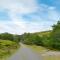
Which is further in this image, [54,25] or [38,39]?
[38,39]

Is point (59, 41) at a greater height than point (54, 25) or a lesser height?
lesser

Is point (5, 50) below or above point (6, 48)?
below

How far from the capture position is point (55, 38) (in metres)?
89.0

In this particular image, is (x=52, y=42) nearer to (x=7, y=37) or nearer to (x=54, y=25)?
(x=54, y=25)

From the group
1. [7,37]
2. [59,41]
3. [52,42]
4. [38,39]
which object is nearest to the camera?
[59,41]

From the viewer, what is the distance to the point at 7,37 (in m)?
179

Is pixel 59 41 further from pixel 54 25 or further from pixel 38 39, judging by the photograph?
pixel 38 39

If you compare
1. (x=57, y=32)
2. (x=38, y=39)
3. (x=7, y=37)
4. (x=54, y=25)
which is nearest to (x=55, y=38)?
(x=57, y=32)

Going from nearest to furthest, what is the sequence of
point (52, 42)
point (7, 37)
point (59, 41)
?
point (59, 41) → point (52, 42) → point (7, 37)

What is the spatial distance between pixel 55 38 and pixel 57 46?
12.3ft

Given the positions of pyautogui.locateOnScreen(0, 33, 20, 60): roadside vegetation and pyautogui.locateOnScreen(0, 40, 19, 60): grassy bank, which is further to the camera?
pyautogui.locateOnScreen(0, 33, 20, 60): roadside vegetation

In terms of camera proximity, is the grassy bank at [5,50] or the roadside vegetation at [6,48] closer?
the grassy bank at [5,50]

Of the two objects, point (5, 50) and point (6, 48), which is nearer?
point (5, 50)

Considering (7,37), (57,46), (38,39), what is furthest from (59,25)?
(7,37)
